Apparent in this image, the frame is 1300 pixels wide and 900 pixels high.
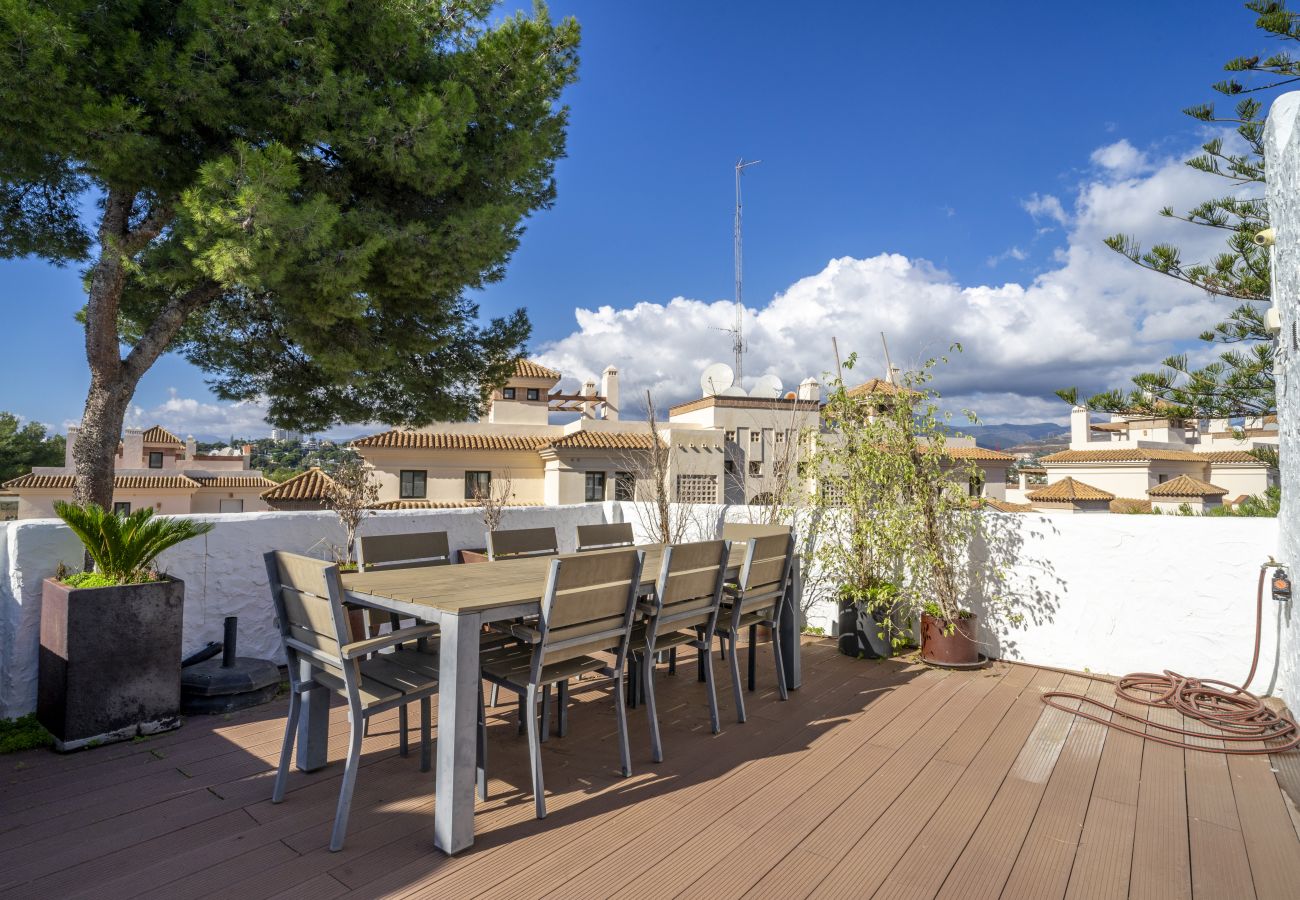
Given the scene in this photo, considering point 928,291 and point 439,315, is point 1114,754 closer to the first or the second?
point 439,315

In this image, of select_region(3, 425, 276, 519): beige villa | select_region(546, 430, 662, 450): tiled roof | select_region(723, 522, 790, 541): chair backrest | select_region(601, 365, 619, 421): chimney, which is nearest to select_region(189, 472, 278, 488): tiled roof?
select_region(3, 425, 276, 519): beige villa

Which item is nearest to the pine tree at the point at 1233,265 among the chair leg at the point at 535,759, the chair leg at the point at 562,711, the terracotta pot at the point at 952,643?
the terracotta pot at the point at 952,643

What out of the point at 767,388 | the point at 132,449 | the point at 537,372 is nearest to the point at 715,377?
the point at 767,388

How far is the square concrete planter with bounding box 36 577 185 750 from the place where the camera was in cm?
247

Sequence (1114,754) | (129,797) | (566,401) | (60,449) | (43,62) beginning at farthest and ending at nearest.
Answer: (60,449)
(566,401)
(43,62)
(1114,754)
(129,797)

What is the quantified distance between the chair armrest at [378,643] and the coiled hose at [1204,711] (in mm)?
3052

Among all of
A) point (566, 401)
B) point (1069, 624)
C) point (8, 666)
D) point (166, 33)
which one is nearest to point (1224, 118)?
point (1069, 624)

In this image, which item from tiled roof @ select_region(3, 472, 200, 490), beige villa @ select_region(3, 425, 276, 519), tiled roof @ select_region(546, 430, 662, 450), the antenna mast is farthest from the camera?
beige villa @ select_region(3, 425, 276, 519)

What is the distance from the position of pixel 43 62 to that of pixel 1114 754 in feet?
18.4

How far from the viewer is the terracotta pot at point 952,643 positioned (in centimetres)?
384

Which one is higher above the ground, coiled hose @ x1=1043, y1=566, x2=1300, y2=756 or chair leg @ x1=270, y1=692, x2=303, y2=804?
chair leg @ x1=270, y1=692, x2=303, y2=804

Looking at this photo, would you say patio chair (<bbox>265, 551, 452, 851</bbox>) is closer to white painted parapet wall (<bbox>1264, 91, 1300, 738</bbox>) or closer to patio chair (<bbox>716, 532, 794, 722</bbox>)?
patio chair (<bbox>716, 532, 794, 722</bbox>)

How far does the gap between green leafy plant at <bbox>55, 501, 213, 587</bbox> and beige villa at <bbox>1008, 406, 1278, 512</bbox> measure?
23322 mm

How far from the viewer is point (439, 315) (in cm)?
471
